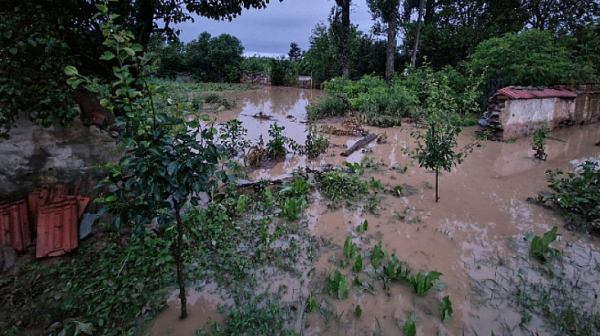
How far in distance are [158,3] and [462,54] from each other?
22.6 m

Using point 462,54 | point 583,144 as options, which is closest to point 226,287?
point 583,144

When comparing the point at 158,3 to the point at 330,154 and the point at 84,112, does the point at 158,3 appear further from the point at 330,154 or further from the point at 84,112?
the point at 330,154

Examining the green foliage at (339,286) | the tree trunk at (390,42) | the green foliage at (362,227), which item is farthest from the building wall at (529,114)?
the tree trunk at (390,42)

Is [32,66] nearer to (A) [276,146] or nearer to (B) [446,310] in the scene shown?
(A) [276,146]

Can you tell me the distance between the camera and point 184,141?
2219 mm

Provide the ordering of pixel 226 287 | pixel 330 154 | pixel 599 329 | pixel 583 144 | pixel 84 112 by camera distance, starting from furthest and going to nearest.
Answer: pixel 583 144 < pixel 330 154 < pixel 84 112 < pixel 226 287 < pixel 599 329

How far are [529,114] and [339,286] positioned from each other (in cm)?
1007

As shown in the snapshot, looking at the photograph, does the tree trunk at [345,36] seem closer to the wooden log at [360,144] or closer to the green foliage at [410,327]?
the wooden log at [360,144]

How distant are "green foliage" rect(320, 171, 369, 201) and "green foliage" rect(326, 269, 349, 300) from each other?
7.31 feet

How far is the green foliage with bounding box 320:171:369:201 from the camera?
5.35 meters

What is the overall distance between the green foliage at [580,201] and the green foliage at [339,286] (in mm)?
3525

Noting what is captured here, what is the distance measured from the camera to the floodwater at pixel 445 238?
2686mm

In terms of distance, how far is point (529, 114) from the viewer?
9711 mm

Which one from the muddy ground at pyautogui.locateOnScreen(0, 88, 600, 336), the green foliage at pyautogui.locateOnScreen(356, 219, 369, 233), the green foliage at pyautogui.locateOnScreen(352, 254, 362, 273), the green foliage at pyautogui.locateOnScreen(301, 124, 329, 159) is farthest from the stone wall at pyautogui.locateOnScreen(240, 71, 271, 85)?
the green foliage at pyautogui.locateOnScreen(352, 254, 362, 273)
